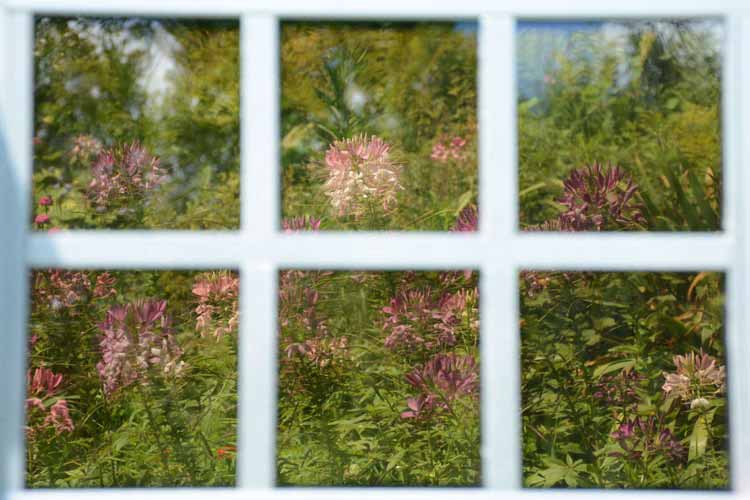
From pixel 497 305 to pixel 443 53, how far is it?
1.29 m

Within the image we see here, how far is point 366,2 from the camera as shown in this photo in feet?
3.63

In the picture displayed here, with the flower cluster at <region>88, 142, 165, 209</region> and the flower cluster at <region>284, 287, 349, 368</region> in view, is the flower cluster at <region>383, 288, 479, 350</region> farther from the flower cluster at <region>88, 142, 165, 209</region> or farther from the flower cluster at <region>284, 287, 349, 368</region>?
the flower cluster at <region>88, 142, 165, 209</region>

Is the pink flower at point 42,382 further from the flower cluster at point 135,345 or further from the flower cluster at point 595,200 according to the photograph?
the flower cluster at point 595,200

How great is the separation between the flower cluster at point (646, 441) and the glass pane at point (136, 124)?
1.18 metres

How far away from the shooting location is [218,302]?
2027 millimetres

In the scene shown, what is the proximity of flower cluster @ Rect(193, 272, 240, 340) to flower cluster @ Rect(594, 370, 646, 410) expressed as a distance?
1.00 m

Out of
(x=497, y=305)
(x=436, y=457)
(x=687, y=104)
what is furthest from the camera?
(x=687, y=104)

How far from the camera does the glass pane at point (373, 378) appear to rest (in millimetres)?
2002

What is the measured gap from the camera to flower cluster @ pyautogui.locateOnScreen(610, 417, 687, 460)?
1971 millimetres

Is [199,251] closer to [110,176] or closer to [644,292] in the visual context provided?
[110,176]

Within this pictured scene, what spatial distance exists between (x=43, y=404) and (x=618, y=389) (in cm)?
153

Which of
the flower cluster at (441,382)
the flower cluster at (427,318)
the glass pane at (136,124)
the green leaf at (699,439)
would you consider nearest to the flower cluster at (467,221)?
the flower cluster at (427,318)

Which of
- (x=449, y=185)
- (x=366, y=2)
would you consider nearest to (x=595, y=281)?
(x=449, y=185)

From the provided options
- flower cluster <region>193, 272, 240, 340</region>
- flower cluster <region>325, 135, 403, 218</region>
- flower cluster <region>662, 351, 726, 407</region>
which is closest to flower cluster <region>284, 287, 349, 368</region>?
flower cluster <region>193, 272, 240, 340</region>
